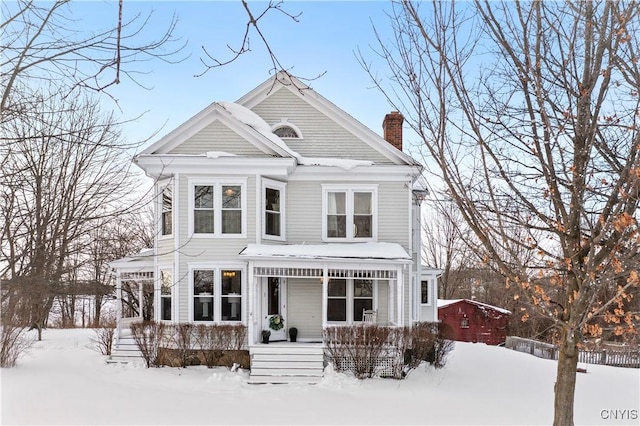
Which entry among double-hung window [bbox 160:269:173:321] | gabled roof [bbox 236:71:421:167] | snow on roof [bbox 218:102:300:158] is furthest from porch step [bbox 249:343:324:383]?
gabled roof [bbox 236:71:421:167]

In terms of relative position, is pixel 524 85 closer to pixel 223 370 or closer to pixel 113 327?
pixel 223 370

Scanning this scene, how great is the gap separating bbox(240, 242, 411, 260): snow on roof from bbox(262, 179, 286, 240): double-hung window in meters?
0.77

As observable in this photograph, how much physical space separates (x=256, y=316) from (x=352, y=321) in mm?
2898

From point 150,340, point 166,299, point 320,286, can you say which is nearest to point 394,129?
point 320,286

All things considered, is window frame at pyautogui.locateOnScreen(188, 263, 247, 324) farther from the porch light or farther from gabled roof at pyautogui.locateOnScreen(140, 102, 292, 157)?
the porch light

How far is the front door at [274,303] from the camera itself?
Answer: 14273mm

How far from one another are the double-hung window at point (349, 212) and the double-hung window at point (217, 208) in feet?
8.57

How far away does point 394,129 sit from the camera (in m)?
17.2

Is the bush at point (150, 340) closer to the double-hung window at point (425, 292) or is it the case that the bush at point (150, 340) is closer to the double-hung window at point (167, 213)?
the double-hung window at point (167, 213)

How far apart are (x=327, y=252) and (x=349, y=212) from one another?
75.0 inches

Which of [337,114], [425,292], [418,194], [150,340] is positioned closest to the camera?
[150,340]

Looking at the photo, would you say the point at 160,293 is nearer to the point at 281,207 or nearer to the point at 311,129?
the point at 281,207

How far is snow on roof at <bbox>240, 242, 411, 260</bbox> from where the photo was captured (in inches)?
528

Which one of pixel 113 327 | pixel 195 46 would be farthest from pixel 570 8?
pixel 113 327
